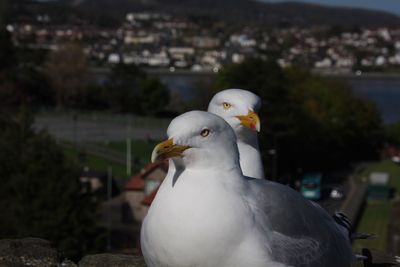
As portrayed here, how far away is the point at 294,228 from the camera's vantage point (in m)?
3.63

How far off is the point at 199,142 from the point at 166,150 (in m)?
0.15

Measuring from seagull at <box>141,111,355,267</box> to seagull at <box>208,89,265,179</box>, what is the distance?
2.92 feet

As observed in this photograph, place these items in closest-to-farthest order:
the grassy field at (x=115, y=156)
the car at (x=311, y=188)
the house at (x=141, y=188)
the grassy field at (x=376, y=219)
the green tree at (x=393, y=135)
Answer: the grassy field at (x=376, y=219) < the house at (x=141, y=188) < the car at (x=311, y=188) < the grassy field at (x=115, y=156) < the green tree at (x=393, y=135)

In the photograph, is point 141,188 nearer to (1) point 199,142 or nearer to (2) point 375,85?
(1) point 199,142

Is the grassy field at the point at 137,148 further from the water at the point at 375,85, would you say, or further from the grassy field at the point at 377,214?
the water at the point at 375,85

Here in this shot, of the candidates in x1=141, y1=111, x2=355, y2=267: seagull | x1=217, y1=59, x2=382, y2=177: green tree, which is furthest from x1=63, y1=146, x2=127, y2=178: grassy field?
x1=141, y1=111, x2=355, y2=267: seagull

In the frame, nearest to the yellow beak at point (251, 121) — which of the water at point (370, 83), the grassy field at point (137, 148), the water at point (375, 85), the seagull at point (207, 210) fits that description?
the seagull at point (207, 210)

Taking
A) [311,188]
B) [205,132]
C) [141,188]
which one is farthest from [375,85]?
[205,132]

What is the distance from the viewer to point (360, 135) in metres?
45.6

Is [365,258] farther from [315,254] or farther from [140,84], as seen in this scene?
[140,84]

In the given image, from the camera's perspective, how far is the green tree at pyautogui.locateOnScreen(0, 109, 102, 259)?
52.7 ft

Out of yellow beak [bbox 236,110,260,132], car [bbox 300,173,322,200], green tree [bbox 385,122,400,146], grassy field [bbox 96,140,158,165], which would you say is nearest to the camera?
yellow beak [bbox 236,110,260,132]

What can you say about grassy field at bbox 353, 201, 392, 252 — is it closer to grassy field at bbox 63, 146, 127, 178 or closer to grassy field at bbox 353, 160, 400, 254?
grassy field at bbox 353, 160, 400, 254

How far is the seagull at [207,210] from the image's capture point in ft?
10.9
